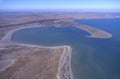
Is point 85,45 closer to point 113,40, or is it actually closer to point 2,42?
point 113,40

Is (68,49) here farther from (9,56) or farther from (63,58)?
(9,56)

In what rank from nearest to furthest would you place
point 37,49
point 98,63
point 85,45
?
point 98,63 → point 37,49 → point 85,45

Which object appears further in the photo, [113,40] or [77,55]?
[113,40]

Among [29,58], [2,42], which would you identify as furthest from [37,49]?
[2,42]

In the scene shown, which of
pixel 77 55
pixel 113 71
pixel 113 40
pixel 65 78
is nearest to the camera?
pixel 65 78

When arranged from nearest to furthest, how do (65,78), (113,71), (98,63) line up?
(65,78) < (113,71) < (98,63)

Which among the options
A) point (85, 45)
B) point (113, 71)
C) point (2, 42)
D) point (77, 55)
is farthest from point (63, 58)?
point (2, 42)

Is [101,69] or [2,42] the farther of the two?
[2,42]

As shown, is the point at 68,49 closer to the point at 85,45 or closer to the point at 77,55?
the point at 77,55

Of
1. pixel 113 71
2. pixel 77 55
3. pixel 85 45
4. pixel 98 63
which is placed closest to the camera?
pixel 113 71
